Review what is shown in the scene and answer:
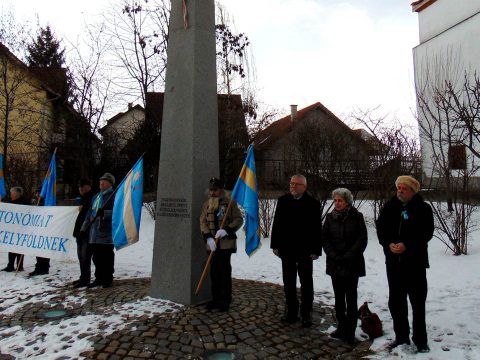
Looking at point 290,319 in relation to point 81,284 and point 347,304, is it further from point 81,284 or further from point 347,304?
point 81,284

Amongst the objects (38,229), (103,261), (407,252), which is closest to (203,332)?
(407,252)

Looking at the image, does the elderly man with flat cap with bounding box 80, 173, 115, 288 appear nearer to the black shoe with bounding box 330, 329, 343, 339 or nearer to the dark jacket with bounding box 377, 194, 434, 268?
the black shoe with bounding box 330, 329, 343, 339

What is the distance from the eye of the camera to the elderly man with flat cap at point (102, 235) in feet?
20.1

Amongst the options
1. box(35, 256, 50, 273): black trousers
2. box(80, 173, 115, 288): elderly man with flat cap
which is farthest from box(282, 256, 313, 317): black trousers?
box(35, 256, 50, 273): black trousers

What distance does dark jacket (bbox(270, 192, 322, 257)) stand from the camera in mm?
4457

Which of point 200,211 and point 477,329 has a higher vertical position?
point 200,211

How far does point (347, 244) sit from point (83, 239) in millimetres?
4399

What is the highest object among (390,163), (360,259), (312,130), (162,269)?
(312,130)

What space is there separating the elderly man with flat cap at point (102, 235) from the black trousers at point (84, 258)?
12cm

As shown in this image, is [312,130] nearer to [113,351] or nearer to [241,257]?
[241,257]

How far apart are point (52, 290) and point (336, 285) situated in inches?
175

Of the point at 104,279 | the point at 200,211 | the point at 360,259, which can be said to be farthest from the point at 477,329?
the point at 104,279

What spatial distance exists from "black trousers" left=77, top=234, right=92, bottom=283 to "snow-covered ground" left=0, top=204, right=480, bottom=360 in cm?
59

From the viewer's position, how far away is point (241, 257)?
9078 millimetres
